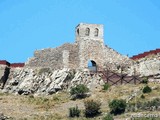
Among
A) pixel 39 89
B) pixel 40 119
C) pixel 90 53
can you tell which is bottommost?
pixel 40 119

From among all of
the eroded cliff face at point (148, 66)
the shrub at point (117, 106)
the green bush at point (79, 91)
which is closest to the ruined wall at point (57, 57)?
the green bush at point (79, 91)

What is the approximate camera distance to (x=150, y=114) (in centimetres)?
7000

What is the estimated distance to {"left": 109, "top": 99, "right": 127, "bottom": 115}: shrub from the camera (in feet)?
240

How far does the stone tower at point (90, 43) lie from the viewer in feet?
291

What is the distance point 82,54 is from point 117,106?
16.9 metres

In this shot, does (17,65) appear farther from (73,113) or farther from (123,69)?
(73,113)

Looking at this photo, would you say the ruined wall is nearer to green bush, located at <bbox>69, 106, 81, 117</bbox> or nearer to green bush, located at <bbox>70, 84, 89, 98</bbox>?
green bush, located at <bbox>70, 84, 89, 98</bbox>

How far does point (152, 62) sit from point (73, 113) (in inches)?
801

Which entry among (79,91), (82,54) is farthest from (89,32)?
(79,91)

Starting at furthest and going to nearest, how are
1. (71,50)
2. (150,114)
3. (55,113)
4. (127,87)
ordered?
(71,50), (127,87), (55,113), (150,114)

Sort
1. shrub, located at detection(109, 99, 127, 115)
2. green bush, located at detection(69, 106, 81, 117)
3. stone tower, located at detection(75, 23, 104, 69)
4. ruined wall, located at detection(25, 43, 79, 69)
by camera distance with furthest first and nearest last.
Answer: stone tower, located at detection(75, 23, 104, 69), ruined wall, located at detection(25, 43, 79, 69), green bush, located at detection(69, 106, 81, 117), shrub, located at detection(109, 99, 127, 115)

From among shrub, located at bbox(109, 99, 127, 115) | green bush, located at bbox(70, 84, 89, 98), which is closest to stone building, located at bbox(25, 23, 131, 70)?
green bush, located at bbox(70, 84, 89, 98)

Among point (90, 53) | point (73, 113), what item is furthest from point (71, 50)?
point (73, 113)

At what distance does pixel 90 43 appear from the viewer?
89438 mm
